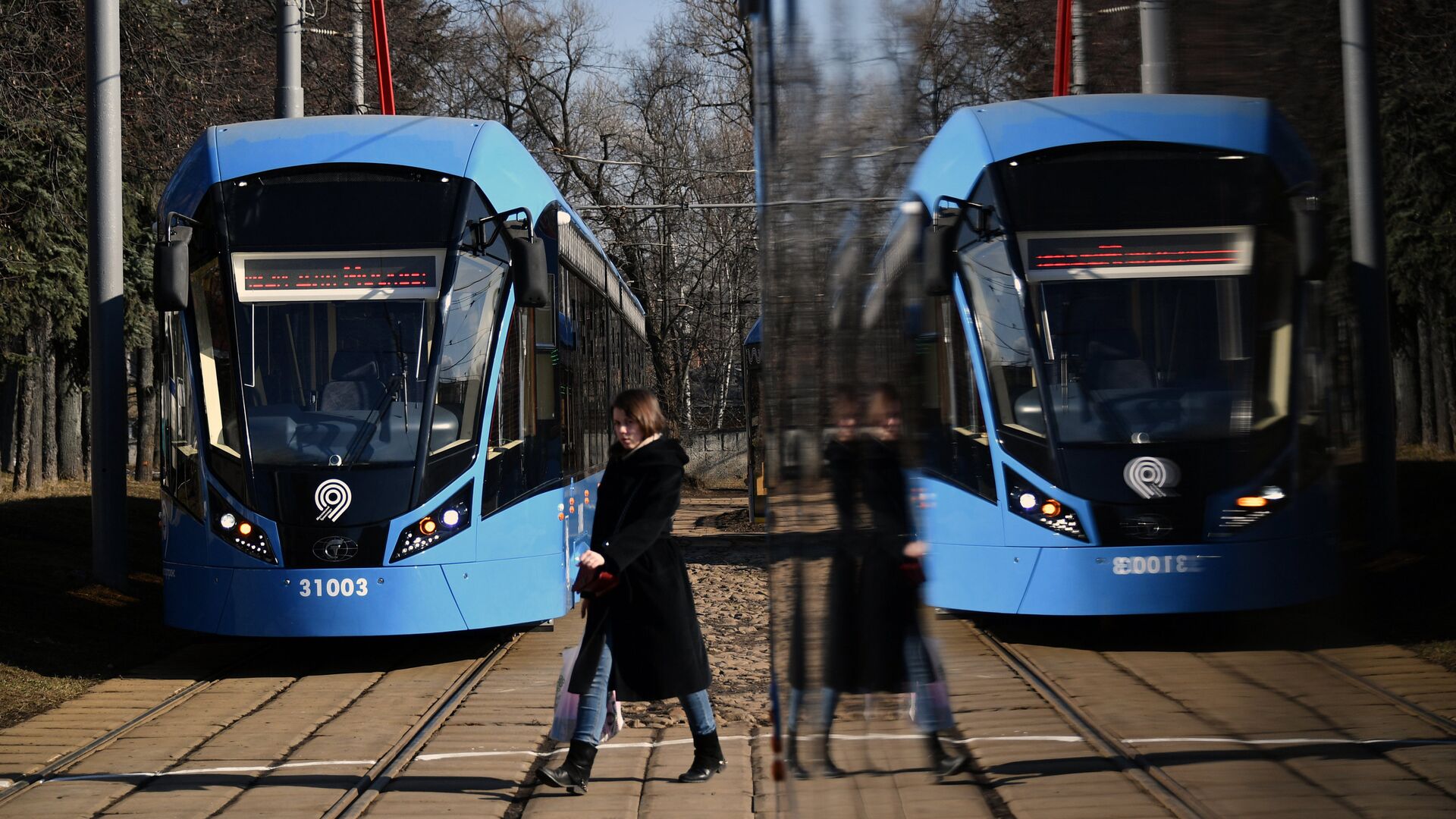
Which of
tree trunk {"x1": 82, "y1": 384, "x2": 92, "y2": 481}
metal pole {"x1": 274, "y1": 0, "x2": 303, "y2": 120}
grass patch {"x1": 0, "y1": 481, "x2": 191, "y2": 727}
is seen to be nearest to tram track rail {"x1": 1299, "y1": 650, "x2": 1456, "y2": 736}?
grass patch {"x1": 0, "y1": 481, "x2": 191, "y2": 727}

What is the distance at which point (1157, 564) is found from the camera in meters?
1.03

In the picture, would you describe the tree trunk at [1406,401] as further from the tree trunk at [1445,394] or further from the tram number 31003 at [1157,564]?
the tram number 31003 at [1157,564]

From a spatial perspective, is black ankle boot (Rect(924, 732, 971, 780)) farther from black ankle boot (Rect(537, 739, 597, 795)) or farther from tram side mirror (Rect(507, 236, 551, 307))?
tram side mirror (Rect(507, 236, 551, 307))

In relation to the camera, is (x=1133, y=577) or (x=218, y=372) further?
(x=218, y=372)

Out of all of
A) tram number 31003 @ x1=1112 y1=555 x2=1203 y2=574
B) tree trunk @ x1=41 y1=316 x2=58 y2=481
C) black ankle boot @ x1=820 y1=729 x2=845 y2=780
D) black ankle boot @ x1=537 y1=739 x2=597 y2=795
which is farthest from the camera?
tree trunk @ x1=41 y1=316 x2=58 y2=481

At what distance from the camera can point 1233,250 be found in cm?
95

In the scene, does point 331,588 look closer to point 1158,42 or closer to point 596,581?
point 596,581

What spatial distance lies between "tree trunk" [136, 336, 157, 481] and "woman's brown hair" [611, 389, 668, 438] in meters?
21.5

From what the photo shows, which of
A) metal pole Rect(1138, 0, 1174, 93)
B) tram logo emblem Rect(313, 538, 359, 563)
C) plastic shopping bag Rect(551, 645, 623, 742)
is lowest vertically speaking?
plastic shopping bag Rect(551, 645, 623, 742)

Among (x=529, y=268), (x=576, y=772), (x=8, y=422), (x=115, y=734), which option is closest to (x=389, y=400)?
(x=529, y=268)

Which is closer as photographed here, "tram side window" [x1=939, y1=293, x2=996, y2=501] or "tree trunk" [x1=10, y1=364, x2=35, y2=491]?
"tram side window" [x1=939, y1=293, x2=996, y2=501]

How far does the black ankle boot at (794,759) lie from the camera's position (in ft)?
4.06

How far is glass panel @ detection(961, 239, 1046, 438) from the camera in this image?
1.20 metres

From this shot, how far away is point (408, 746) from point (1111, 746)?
597 cm
